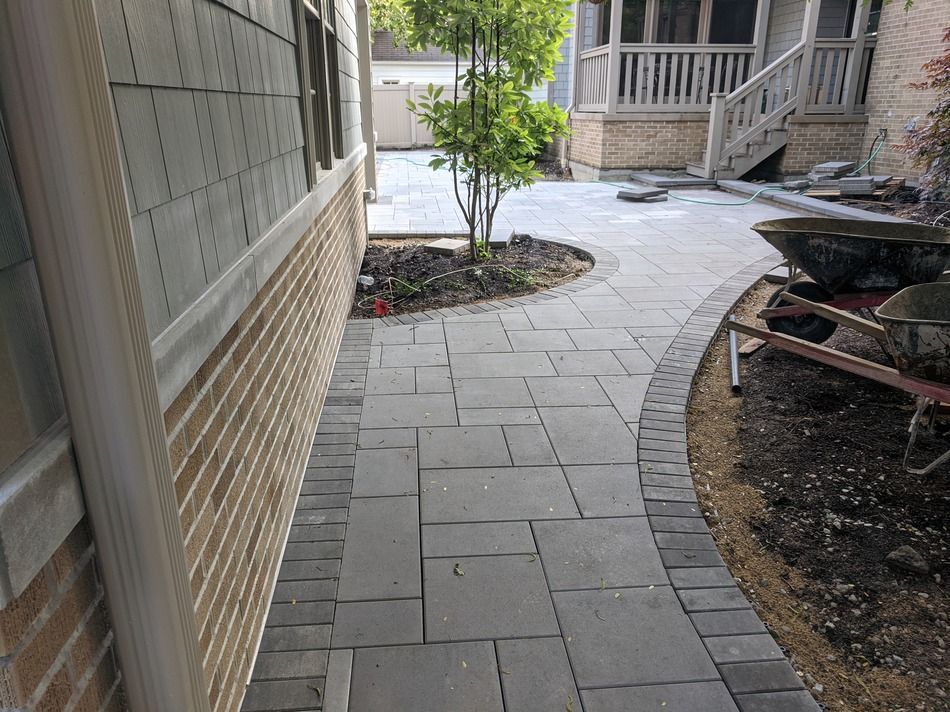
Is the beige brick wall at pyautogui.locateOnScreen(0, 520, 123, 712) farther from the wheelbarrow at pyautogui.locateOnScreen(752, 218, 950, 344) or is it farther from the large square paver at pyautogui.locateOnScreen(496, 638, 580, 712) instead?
the wheelbarrow at pyautogui.locateOnScreen(752, 218, 950, 344)

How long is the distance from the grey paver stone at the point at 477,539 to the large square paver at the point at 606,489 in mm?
312

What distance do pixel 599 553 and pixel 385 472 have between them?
1.08 m

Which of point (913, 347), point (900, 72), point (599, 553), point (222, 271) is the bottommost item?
point (599, 553)

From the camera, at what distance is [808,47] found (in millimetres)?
12391

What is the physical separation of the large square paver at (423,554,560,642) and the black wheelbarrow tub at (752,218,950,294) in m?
2.65

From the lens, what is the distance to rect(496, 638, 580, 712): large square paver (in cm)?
203

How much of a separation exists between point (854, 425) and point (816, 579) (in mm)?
1270

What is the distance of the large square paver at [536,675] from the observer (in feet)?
6.64

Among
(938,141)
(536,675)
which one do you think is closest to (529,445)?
(536,675)

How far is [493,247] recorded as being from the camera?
777 centimetres

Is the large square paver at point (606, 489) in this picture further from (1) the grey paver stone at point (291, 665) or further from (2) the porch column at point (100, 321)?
(2) the porch column at point (100, 321)

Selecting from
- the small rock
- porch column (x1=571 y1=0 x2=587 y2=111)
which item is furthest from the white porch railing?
the small rock

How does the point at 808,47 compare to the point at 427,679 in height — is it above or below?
above

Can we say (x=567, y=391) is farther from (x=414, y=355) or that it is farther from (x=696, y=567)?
(x=696, y=567)
